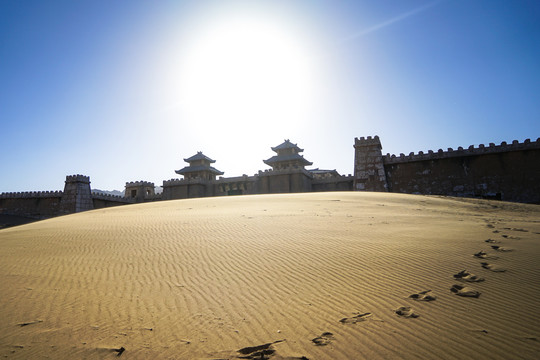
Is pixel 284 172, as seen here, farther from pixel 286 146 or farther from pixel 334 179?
pixel 286 146

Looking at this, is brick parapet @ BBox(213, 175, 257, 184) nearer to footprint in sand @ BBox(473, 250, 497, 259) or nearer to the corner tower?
the corner tower

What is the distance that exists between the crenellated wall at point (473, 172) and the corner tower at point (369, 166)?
1.67ft

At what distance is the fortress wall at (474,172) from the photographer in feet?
61.9

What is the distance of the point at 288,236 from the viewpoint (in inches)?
230

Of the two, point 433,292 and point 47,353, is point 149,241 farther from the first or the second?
point 433,292

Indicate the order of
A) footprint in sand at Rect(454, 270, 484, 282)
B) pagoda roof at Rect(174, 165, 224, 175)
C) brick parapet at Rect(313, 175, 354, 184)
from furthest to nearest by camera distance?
pagoda roof at Rect(174, 165, 224, 175) → brick parapet at Rect(313, 175, 354, 184) → footprint in sand at Rect(454, 270, 484, 282)

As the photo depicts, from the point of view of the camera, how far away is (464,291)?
125 inches

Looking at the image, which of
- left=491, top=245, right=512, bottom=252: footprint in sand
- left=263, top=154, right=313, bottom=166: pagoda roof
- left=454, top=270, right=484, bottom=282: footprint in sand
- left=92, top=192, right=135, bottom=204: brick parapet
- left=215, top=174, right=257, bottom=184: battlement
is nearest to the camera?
left=454, top=270, right=484, bottom=282: footprint in sand

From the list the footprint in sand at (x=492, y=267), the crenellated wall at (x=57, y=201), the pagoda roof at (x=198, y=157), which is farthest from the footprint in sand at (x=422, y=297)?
the pagoda roof at (x=198, y=157)

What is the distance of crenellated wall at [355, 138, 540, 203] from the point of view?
18.9m

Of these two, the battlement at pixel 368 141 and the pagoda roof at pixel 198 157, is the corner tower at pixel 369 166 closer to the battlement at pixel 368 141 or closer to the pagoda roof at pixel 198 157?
the battlement at pixel 368 141

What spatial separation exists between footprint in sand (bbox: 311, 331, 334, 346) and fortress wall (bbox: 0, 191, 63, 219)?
34.1 metres

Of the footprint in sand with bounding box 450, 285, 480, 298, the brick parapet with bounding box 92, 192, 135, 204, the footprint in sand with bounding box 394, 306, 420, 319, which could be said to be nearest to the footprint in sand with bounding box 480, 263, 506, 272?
the footprint in sand with bounding box 450, 285, 480, 298

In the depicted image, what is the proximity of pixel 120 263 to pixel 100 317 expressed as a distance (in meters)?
1.74
